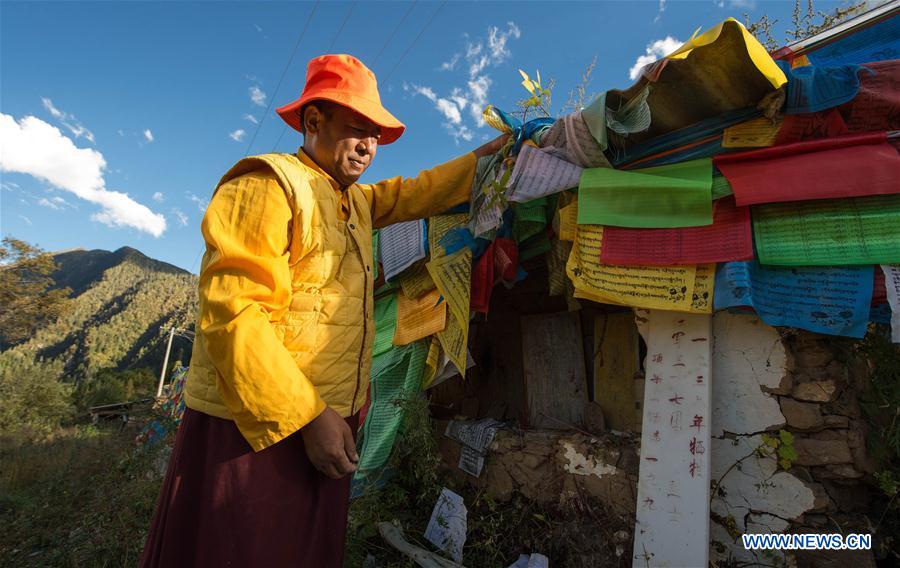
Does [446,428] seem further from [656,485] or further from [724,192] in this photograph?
[724,192]

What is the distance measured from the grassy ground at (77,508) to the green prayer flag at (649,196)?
3.83 meters

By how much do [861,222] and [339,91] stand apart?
2.11 metres

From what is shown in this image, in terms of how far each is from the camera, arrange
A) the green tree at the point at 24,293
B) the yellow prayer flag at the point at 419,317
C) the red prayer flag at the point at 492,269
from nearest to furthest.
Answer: the red prayer flag at the point at 492,269 < the yellow prayer flag at the point at 419,317 < the green tree at the point at 24,293

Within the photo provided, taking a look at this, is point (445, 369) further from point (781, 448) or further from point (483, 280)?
point (781, 448)

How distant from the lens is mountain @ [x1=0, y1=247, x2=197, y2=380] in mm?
48500

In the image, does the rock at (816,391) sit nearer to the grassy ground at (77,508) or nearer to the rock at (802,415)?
the rock at (802,415)

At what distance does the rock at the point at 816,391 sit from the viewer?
192cm

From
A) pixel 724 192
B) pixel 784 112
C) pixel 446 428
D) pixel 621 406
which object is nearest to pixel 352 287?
pixel 724 192

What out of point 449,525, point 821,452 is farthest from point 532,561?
point 821,452

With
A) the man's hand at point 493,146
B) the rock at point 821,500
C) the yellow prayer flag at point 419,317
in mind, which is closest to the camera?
the rock at point 821,500

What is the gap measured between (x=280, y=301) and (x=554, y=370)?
328 cm

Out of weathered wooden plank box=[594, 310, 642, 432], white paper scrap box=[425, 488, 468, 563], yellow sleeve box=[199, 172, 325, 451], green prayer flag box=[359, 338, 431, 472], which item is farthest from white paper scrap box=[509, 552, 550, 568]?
yellow sleeve box=[199, 172, 325, 451]

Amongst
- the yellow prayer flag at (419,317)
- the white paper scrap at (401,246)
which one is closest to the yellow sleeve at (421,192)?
the white paper scrap at (401,246)

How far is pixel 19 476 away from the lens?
23.2 feet
